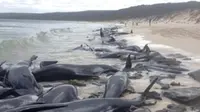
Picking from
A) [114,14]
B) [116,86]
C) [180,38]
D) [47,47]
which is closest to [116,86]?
[116,86]

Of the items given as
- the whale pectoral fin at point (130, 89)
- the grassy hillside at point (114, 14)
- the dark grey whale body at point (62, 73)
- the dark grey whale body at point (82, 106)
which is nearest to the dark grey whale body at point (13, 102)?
the dark grey whale body at point (82, 106)

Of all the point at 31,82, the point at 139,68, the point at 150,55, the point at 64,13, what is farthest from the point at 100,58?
the point at 64,13

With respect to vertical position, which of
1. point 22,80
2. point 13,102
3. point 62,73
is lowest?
point 62,73

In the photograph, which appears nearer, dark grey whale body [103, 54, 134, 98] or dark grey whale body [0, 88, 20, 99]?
dark grey whale body [0, 88, 20, 99]

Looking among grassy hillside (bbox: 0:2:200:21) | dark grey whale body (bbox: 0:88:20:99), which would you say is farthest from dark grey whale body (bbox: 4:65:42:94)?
grassy hillside (bbox: 0:2:200:21)

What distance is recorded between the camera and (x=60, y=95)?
6312mm

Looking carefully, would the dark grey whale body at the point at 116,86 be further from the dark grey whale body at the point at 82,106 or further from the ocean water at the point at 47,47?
the ocean water at the point at 47,47

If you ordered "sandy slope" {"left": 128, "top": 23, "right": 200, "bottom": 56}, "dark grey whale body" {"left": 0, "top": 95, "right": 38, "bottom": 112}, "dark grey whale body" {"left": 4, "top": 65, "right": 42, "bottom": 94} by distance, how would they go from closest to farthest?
1. "dark grey whale body" {"left": 0, "top": 95, "right": 38, "bottom": 112}
2. "dark grey whale body" {"left": 4, "top": 65, "right": 42, "bottom": 94}
3. "sandy slope" {"left": 128, "top": 23, "right": 200, "bottom": 56}

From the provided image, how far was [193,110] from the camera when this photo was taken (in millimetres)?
6289

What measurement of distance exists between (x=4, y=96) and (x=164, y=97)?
3.15 m

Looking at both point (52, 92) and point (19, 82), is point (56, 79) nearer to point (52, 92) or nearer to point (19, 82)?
point (19, 82)

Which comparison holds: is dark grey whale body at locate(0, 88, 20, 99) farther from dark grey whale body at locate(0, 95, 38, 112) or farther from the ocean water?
the ocean water

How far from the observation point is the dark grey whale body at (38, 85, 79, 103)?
6109 millimetres

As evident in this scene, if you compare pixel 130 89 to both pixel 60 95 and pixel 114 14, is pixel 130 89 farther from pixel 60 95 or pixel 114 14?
pixel 114 14
